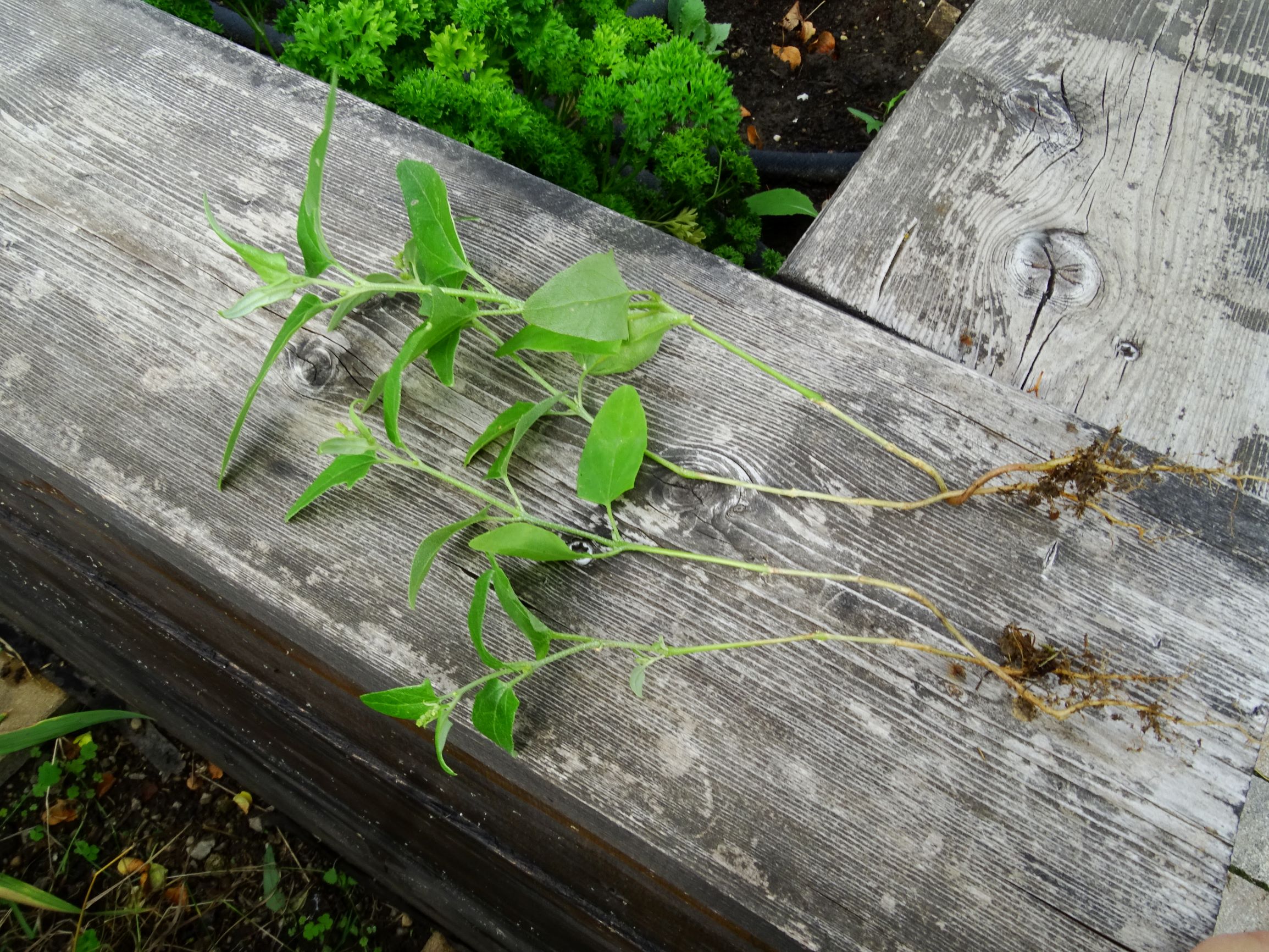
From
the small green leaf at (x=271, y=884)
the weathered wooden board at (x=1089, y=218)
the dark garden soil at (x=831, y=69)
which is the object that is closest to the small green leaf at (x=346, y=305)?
the weathered wooden board at (x=1089, y=218)

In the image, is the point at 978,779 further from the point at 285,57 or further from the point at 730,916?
the point at 285,57

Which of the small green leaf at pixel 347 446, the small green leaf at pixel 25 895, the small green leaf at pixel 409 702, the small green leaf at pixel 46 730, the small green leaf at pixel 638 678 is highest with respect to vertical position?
the small green leaf at pixel 347 446

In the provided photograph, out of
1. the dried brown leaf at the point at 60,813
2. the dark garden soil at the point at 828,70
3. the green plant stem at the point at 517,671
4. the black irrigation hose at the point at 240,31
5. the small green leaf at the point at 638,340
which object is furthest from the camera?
the dark garden soil at the point at 828,70

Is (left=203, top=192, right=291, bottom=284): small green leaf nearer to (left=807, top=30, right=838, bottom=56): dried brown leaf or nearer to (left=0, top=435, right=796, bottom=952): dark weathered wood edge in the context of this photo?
(left=0, top=435, right=796, bottom=952): dark weathered wood edge

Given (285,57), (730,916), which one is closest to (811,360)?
(730,916)

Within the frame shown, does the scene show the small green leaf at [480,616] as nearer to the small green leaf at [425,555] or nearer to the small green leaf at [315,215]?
the small green leaf at [425,555]

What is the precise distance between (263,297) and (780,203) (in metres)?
Result: 1.69

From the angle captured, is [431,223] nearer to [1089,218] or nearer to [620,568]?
[620,568]

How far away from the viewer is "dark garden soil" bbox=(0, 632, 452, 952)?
1.90 m

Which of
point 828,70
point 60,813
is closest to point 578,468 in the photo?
point 60,813

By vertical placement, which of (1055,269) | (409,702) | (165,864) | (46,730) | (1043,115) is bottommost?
(165,864)

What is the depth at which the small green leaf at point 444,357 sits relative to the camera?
98 centimetres

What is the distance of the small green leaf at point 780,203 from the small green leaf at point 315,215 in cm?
163

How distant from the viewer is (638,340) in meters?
1.02
